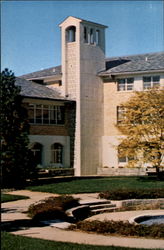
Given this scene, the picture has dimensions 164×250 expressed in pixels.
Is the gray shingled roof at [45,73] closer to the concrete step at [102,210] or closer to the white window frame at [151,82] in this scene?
the white window frame at [151,82]

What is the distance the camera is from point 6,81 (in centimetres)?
2361

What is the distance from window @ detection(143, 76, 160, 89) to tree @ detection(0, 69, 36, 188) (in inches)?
457

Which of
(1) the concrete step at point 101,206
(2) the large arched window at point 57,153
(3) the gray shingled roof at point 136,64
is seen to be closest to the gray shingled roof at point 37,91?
(2) the large arched window at point 57,153

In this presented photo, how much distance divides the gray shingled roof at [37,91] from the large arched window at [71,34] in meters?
3.89

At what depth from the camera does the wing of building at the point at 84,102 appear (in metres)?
31.6

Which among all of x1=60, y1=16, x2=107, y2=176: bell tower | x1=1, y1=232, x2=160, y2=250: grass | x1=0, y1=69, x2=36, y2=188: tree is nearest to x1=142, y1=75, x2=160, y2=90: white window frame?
x1=60, y1=16, x2=107, y2=176: bell tower

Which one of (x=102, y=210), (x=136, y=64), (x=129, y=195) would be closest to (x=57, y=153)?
(x=136, y=64)

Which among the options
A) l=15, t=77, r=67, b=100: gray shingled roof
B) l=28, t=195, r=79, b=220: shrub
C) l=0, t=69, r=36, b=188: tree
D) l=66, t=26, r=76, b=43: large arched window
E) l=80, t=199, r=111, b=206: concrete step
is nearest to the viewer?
l=28, t=195, r=79, b=220: shrub

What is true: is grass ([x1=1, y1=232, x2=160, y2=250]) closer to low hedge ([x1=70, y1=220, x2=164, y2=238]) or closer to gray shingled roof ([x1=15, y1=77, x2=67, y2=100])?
low hedge ([x1=70, y1=220, x2=164, y2=238])

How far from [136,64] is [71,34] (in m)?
5.19

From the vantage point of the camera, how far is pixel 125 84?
33344 millimetres

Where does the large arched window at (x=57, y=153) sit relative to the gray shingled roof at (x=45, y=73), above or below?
below

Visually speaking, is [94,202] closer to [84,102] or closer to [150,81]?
[84,102]

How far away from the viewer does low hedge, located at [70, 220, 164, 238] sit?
11.7 m
